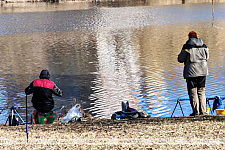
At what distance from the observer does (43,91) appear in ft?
26.5

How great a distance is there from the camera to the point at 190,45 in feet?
27.2

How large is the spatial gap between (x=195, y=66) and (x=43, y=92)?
10.3ft

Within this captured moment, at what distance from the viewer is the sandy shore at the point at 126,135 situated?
6246mm

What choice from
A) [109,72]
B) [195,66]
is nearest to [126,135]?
[195,66]

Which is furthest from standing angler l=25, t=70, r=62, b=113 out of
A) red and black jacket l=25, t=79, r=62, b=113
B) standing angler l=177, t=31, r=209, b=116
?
standing angler l=177, t=31, r=209, b=116

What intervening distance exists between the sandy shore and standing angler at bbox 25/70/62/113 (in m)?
0.60

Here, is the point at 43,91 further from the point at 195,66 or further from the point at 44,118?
the point at 195,66

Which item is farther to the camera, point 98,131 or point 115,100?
point 115,100

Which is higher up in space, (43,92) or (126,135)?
(43,92)

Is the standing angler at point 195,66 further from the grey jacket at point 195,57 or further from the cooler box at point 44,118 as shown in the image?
the cooler box at point 44,118

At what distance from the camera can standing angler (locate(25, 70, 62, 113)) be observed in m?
8.05

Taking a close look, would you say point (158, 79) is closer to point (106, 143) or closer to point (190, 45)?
point (190, 45)

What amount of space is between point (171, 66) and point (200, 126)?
10876mm

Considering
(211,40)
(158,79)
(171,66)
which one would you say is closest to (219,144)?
(158,79)
